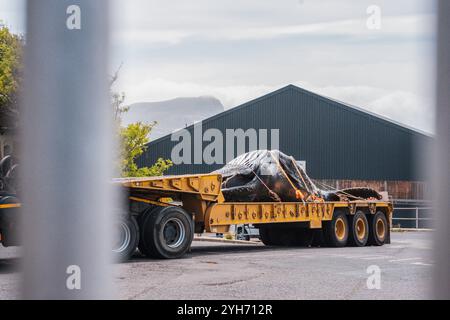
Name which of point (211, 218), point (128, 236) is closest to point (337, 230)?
point (211, 218)

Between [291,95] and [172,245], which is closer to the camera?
[172,245]

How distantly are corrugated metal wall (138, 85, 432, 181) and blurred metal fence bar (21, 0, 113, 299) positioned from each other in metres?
35.8

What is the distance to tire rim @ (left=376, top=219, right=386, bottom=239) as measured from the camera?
67.1 ft

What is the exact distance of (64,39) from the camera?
1.41 metres

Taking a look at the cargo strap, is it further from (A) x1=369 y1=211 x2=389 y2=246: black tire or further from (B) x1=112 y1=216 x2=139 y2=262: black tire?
(B) x1=112 y1=216 x2=139 y2=262: black tire

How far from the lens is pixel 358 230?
19.8m

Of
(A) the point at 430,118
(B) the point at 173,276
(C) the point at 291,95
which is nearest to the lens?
(A) the point at 430,118

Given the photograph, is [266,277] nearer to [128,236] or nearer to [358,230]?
[128,236]

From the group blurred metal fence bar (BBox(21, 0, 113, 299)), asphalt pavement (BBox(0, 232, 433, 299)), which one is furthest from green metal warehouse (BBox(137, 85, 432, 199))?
blurred metal fence bar (BBox(21, 0, 113, 299))

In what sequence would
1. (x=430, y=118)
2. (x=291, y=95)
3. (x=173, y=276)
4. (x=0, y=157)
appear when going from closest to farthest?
(x=430, y=118) → (x=173, y=276) → (x=0, y=157) → (x=291, y=95)

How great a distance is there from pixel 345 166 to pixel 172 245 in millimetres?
25648

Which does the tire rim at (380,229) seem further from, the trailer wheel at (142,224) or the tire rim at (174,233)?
the trailer wheel at (142,224)
